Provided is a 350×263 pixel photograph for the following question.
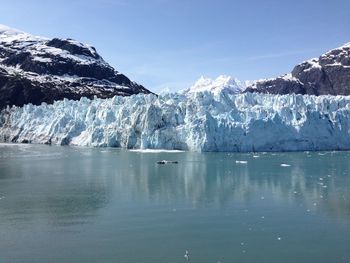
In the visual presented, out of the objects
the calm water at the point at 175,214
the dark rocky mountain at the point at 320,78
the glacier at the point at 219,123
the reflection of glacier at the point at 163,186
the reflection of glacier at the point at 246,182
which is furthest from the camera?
the dark rocky mountain at the point at 320,78

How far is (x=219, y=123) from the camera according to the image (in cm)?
3744

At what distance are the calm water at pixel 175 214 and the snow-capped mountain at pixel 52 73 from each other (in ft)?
175

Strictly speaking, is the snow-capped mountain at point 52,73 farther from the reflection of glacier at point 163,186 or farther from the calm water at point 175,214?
the calm water at point 175,214

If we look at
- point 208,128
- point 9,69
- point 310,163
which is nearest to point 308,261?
point 310,163

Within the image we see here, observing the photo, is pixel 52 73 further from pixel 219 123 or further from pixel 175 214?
pixel 175 214

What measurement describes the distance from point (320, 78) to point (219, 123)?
8178 cm

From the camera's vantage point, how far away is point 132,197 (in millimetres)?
18234

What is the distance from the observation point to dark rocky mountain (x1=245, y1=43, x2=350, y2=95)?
109062mm

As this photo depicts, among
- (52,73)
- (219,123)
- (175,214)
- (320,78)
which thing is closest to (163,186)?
(175,214)

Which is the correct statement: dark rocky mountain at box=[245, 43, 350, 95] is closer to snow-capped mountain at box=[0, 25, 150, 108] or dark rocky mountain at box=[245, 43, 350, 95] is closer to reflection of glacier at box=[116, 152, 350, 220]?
snow-capped mountain at box=[0, 25, 150, 108]

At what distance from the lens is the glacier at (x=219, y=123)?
3791 centimetres

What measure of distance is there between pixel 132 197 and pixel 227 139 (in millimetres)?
20639

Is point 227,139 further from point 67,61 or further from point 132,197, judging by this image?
point 67,61

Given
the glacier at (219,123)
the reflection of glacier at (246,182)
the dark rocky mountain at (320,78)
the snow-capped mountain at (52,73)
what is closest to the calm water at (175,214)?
the reflection of glacier at (246,182)
